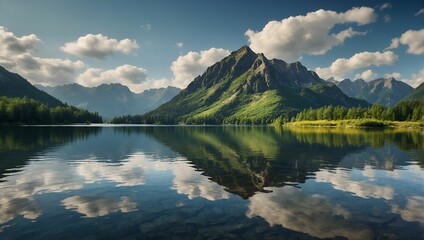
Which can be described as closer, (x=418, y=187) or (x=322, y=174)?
(x=418, y=187)

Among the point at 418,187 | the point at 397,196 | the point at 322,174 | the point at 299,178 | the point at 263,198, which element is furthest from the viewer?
the point at 322,174

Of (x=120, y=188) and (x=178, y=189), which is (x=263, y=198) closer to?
(x=178, y=189)

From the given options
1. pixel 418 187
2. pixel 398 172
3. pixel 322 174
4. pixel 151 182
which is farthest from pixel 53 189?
pixel 398 172

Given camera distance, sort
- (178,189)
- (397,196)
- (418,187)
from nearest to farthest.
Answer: (397,196) → (178,189) → (418,187)

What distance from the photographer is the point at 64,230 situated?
19.9m

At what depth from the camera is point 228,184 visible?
3516 cm

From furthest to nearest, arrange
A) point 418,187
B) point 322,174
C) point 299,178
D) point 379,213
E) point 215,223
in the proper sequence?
1. point 322,174
2. point 299,178
3. point 418,187
4. point 379,213
5. point 215,223

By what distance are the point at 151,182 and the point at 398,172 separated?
3611 cm

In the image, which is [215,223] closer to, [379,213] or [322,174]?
[379,213]

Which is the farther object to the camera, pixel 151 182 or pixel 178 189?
pixel 151 182

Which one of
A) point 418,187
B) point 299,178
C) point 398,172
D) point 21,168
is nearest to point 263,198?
point 299,178

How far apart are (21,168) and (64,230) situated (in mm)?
31351

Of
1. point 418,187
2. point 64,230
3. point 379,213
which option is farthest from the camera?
point 418,187

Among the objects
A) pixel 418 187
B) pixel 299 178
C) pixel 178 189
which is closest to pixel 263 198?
pixel 178 189
